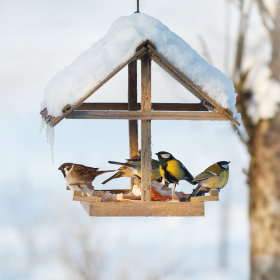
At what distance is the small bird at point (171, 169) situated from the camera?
311 centimetres

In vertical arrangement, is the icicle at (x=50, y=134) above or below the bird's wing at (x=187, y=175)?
above

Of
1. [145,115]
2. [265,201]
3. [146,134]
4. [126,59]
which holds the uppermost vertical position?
[126,59]

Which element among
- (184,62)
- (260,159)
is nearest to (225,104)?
(184,62)

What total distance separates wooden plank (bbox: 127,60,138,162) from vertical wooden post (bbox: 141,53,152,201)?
756 millimetres

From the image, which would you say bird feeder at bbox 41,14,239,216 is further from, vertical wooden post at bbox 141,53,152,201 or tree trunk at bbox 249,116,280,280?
tree trunk at bbox 249,116,280,280

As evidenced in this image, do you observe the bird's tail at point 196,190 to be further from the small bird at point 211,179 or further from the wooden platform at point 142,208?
the wooden platform at point 142,208

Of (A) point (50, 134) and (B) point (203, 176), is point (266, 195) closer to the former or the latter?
(B) point (203, 176)

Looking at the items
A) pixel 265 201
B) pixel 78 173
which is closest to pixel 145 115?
pixel 78 173

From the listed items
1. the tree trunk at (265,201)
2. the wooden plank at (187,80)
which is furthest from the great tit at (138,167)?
the tree trunk at (265,201)

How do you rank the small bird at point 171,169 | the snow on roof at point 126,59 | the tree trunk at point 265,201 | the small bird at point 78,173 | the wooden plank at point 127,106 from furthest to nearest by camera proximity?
the tree trunk at point 265,201
the wooden plank at point 127,106
the small bird at point 78,173
the small bird at point 171,169
the snow on roof at point 126,59

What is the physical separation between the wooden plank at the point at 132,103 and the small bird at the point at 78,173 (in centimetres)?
53

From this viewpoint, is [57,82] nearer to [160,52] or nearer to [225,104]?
[160,52]

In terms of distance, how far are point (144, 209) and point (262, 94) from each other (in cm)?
270

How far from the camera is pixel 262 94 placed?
5.15 meters
